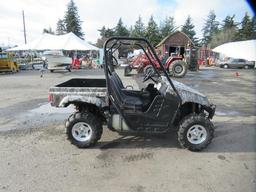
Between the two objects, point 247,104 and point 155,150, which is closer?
point 155,150

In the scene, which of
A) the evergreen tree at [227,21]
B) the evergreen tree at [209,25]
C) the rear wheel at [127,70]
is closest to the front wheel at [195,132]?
the rear wheel at [127,70]

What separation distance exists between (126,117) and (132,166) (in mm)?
942

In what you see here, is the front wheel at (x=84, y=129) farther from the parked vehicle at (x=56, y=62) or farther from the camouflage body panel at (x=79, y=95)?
the parked vehicle at (x=56, y=62)

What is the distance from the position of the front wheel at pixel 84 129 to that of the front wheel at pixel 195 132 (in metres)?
1.52

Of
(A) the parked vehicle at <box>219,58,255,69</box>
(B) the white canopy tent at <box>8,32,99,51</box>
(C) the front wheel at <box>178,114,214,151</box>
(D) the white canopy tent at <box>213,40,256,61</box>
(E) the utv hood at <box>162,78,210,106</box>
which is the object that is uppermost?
(B) the white canopy tent at <box>8,32,99,51</box>

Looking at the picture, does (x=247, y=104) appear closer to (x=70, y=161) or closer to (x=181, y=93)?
(x=181, y=93)

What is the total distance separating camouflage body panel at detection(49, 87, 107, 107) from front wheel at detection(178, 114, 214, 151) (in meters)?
1.52

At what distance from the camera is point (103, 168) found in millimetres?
4027

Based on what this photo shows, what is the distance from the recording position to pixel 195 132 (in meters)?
4.70

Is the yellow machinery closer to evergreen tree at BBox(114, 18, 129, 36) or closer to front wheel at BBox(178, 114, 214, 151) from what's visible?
front wheel at BBox(178, 114, 214, 151)

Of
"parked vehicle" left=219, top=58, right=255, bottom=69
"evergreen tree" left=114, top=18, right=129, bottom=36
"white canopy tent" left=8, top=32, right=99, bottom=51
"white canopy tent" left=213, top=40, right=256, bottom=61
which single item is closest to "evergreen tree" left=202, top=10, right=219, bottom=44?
"evergreen tree" left=114, top=18, right=129, bottom=36

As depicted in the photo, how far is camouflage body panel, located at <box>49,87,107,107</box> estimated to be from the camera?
15.4 ft

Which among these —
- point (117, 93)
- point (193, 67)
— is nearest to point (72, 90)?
point (117, 93)

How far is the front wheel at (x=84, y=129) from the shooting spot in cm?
471
